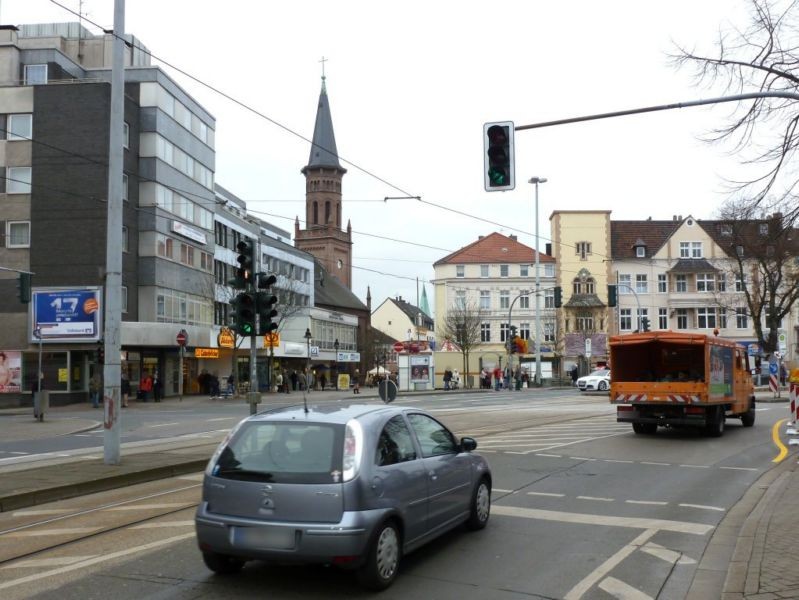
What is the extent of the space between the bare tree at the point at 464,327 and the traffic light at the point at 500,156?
45.6 meters

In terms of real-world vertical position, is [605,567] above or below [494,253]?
below

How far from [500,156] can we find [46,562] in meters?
9.27

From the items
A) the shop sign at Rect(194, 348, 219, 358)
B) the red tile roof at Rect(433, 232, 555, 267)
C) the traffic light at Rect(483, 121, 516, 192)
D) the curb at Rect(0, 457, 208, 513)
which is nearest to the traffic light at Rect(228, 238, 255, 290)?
the curb at Rect(0, 457, 208, 513)

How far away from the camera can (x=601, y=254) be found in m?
76.4

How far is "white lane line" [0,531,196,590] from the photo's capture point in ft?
20.9

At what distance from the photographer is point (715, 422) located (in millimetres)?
18469

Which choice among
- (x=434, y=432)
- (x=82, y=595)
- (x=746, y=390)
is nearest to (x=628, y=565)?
(x=434, y=432)

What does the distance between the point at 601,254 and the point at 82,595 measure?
2921 inches

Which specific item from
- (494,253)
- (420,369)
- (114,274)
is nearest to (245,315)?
(114,274)

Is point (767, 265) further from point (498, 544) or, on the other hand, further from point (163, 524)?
point (163, 524)

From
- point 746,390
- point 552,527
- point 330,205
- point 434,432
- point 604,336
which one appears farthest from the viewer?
point 330,205

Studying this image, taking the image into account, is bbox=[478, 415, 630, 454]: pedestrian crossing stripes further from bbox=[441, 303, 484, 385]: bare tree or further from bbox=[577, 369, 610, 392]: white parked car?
bbox=[441, 303, 484, 385]: bare tree

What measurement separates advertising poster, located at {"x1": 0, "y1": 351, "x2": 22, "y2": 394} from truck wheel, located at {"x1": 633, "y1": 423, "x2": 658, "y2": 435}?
32.5m

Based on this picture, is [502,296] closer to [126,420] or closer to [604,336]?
[604,336]
